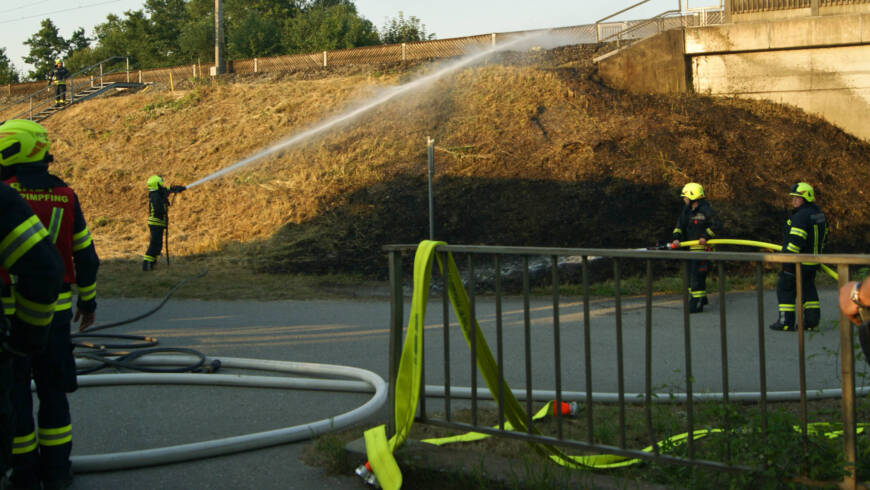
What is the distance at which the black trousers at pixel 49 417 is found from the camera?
11.8ft

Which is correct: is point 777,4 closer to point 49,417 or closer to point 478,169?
point 478,169

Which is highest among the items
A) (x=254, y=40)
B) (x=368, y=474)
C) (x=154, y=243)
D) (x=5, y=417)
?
(x=254, y=40)

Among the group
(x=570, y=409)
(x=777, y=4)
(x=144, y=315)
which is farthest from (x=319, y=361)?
(x=777, y=4)

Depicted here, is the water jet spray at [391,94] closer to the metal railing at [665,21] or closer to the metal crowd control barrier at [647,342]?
the metal railing at [665,21]

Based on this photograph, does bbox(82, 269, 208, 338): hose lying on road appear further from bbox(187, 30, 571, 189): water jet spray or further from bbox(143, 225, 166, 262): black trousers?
bbox(187, 30, 571, 189): water jet spray

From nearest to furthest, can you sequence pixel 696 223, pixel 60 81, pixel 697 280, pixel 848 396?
pixel 848 396 → pixel 697 280 → pixel 696 223 → pixel 60 81

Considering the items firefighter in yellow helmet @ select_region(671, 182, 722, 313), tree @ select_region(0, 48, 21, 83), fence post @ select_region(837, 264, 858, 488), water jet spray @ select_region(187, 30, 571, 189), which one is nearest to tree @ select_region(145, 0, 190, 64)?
tree @ select_region(0, 48, 21, 83)

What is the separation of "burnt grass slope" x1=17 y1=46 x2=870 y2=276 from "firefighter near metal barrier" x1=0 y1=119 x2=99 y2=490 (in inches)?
364

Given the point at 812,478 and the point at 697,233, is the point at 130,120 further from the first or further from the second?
the point at 812,478

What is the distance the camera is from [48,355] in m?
3.69

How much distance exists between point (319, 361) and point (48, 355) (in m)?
3.25

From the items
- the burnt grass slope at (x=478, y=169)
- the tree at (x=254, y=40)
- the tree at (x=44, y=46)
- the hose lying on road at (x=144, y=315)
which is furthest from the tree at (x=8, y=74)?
the hose lying on road at (x=144, y=315)

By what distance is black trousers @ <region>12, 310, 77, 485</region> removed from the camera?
3.60 metres

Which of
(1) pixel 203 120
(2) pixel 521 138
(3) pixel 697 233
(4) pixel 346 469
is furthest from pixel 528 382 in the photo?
(1) pixel 203 120
